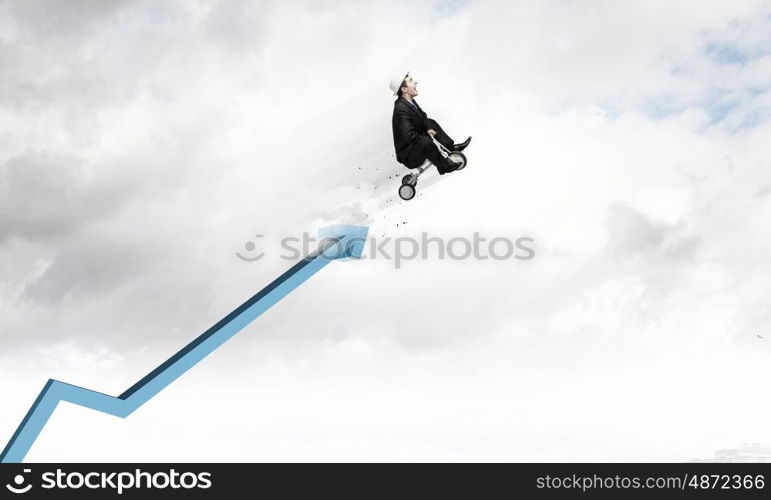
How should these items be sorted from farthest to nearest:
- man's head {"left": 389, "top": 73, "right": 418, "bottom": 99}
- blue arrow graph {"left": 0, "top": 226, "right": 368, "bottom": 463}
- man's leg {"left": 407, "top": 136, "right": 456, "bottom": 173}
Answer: man's head {"left": 389, "top": 73, "right": 418, "bottom": 99}
man's leg {"left": 407, "top": 136, "right": 456, "bottom": 173}
blue arrow graph {"left": 0, "top": 226, "right": 368, "bottom": 463}

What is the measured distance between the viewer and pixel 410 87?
807 inches

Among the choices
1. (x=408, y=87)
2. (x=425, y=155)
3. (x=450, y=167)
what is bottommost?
(x=450, y=167)

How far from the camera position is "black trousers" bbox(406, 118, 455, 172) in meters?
20.3

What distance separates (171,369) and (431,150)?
28.1 ft

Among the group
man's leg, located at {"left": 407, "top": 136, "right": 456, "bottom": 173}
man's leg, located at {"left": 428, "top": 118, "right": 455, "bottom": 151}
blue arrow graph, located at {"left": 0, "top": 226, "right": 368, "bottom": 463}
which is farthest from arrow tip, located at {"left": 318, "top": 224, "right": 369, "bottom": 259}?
man's leg, located at {"left": 428, "top": 118, "right": 455, "bottom": 151}

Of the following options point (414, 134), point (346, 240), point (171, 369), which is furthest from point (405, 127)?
point (171, 369)

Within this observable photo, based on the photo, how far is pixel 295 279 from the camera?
19922mm

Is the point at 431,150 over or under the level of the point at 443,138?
under

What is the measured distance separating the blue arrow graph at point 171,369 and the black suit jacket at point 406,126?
2.80 m

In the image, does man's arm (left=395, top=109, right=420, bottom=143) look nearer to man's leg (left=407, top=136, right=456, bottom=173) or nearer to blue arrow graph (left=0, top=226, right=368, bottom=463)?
man's leg (left=407, top=136, right=456, bottom=173)

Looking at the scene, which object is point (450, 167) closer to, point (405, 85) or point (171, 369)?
point (405, 85)

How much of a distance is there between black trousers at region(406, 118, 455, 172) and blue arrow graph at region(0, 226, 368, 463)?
2776mm

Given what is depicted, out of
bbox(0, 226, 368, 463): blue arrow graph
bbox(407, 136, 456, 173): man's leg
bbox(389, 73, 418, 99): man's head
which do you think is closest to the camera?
bbox(0, 226, 368, 463): blue arrow graph
